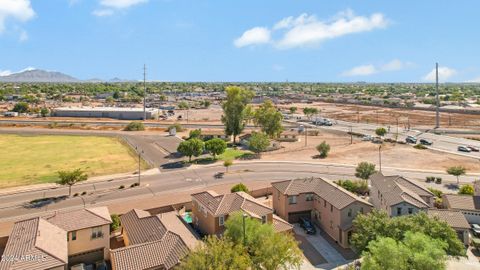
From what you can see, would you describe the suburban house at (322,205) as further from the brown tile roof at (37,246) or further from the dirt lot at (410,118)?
the dirt lot at (410,118)

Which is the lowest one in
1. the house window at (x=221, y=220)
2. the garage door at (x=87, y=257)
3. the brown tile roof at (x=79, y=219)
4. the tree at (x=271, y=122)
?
the garage door at (x=87, y=257)

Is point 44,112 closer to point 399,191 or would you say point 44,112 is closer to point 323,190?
point 323,190

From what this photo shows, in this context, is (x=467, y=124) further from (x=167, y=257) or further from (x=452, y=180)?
(x=167, y=257)

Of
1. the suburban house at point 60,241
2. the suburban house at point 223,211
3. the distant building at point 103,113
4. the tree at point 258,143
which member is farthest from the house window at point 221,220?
the distant building at point 103,113

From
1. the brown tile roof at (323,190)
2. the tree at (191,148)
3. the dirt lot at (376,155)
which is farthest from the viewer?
the tree at (191,148)

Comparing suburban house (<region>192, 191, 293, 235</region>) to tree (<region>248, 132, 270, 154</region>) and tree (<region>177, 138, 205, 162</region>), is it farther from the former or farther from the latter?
tree (<region>248, 132, 270, 154</region>)

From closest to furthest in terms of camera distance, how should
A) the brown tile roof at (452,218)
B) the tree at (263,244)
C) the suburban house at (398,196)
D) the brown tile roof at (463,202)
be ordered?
the tree at (263,244)
the brown tile roof at (452,218)
the suburban house at (398,196)
the brown tile roof at (463,202)

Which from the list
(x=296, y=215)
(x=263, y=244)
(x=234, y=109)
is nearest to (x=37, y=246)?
(x=263, y=244)
